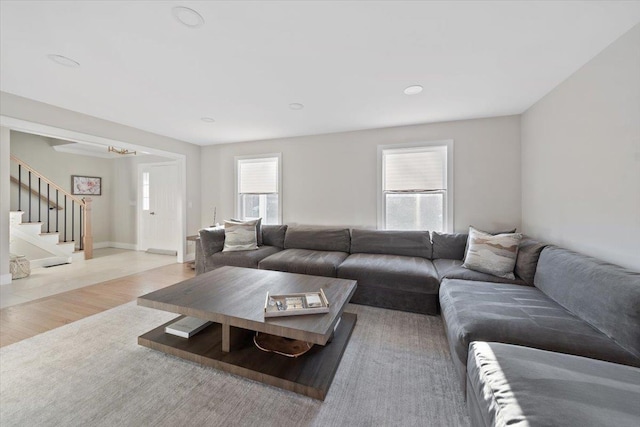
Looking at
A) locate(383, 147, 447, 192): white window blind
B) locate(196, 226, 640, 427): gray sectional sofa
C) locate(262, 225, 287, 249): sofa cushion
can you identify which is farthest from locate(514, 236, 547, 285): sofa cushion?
locate(262, 225, 287, 249): sofa cushion

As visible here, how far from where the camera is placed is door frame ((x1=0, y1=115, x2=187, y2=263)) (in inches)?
110

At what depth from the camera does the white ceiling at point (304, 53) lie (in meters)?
1.52

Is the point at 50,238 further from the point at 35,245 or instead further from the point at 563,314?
the point at 563,314

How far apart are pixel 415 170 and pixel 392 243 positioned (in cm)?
120

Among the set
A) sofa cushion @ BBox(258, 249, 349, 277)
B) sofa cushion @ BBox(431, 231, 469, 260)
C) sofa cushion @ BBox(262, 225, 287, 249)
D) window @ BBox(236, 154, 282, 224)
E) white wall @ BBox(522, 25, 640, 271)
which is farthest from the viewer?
window @ BBox(236, 154, 282, 224)

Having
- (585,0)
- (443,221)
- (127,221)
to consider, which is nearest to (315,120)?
(443,221)

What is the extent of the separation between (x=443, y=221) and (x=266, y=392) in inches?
123

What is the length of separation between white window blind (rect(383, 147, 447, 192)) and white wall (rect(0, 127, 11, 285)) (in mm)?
5309

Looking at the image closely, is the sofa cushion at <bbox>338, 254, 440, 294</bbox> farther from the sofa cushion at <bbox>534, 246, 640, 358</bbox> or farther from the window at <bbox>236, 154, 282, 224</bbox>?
the window at <bbox>236, 154, 282, 224</bbox>

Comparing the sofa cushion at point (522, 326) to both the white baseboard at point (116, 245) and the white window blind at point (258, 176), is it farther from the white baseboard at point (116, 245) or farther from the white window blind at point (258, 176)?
the white baseboard at point (116, 245)

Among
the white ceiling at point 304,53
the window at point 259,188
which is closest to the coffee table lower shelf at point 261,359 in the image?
the white ceiling at point 304,53

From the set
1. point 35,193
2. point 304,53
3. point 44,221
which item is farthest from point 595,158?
point 44,221

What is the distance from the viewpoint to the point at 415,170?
3658mm

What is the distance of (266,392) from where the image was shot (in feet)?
4.97
